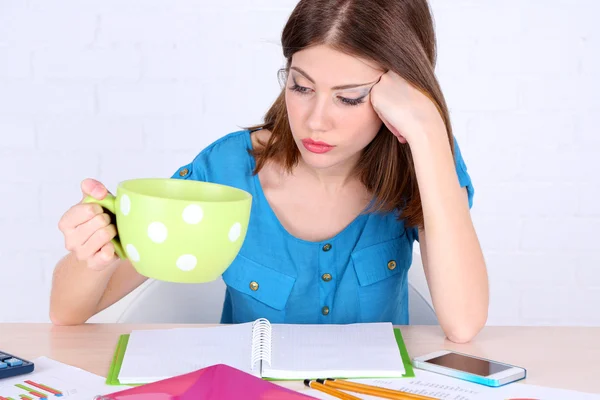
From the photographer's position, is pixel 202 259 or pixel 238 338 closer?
pixel 202 259

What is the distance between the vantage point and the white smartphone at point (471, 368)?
0.93 m

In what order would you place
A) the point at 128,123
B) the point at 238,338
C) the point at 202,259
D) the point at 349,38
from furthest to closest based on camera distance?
the point at 128,123
the point at 349,38
the point at 238,338
the point at 202,259

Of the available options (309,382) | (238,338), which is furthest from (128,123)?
(309,382)

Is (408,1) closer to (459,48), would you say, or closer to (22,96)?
(459,48)

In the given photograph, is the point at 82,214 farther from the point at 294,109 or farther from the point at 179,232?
the point at 294,109

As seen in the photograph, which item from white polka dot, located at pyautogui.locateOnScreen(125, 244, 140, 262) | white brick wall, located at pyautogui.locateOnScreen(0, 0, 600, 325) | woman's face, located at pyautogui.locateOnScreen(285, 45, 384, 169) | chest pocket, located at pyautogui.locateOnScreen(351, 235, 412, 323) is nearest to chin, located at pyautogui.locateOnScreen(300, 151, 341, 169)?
woman's face, located at pyautogui.locateOnScreen(285, 45, 384, 169)

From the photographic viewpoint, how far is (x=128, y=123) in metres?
2.20

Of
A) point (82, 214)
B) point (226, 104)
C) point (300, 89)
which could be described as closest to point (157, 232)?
point (82, 214)

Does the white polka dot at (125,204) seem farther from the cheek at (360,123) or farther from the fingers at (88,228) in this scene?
the cheek at (360,123)

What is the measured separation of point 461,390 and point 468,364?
0.28 ft

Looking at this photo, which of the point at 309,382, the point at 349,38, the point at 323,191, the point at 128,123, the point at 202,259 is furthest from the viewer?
the point at 128,123

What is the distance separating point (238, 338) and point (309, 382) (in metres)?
0.17

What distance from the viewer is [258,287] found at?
1.37 meters

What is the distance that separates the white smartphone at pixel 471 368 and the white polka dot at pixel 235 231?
0.31 metres
